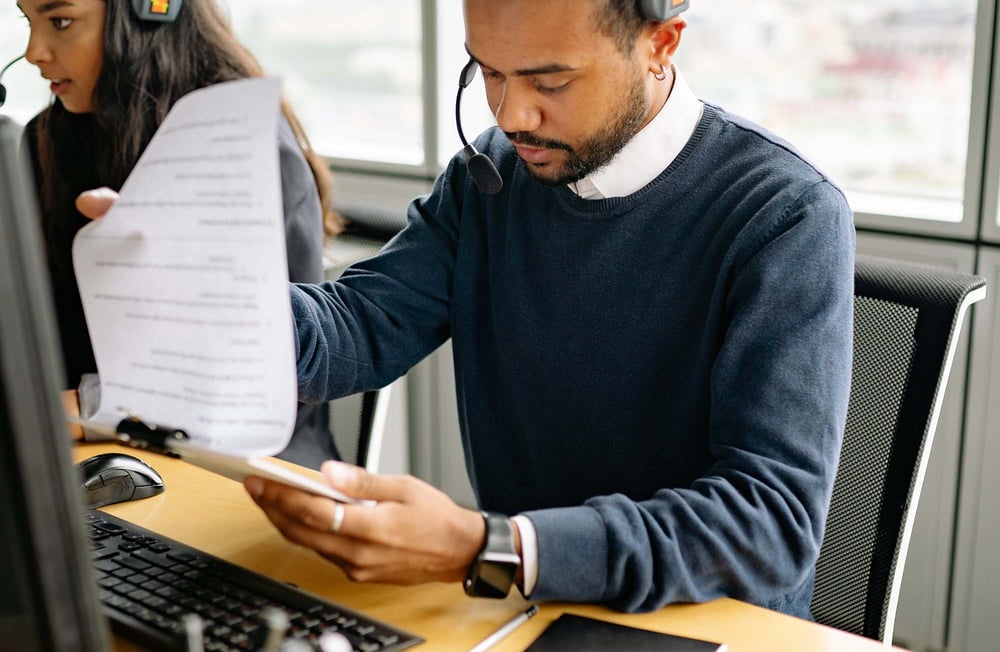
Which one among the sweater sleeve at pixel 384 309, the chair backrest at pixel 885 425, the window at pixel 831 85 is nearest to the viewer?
the chair backrest at pixel 885 425

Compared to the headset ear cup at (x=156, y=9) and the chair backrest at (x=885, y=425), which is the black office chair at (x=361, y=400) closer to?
the headset ear cup at (x=156, y=9)

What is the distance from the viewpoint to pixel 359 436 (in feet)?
4.78

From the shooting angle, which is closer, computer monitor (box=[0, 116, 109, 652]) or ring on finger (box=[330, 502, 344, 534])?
computer monitor (box=[0, 116, 109, 652])

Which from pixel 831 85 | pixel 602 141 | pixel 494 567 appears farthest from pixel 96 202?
pixel 831 85

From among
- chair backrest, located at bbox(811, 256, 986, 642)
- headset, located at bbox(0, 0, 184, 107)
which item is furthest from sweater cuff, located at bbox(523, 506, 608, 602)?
headset, located at bbox(0, 0, 184, 107)

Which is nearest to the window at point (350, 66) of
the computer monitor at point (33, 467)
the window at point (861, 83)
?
the window at point (861, 83)

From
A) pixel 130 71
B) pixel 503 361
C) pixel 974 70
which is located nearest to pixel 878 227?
pixel 974 70

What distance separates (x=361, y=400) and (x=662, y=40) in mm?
641

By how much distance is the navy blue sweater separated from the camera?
88 centimetres

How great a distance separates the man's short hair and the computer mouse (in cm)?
65

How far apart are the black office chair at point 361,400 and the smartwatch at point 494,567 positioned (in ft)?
Result: 1.97

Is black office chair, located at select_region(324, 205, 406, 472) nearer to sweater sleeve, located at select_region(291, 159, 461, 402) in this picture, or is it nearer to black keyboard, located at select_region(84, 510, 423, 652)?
sweater sleeve, located at select_region(291, 159, 461, 402)

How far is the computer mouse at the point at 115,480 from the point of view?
1.04 m

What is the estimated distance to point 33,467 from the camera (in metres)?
0.46
